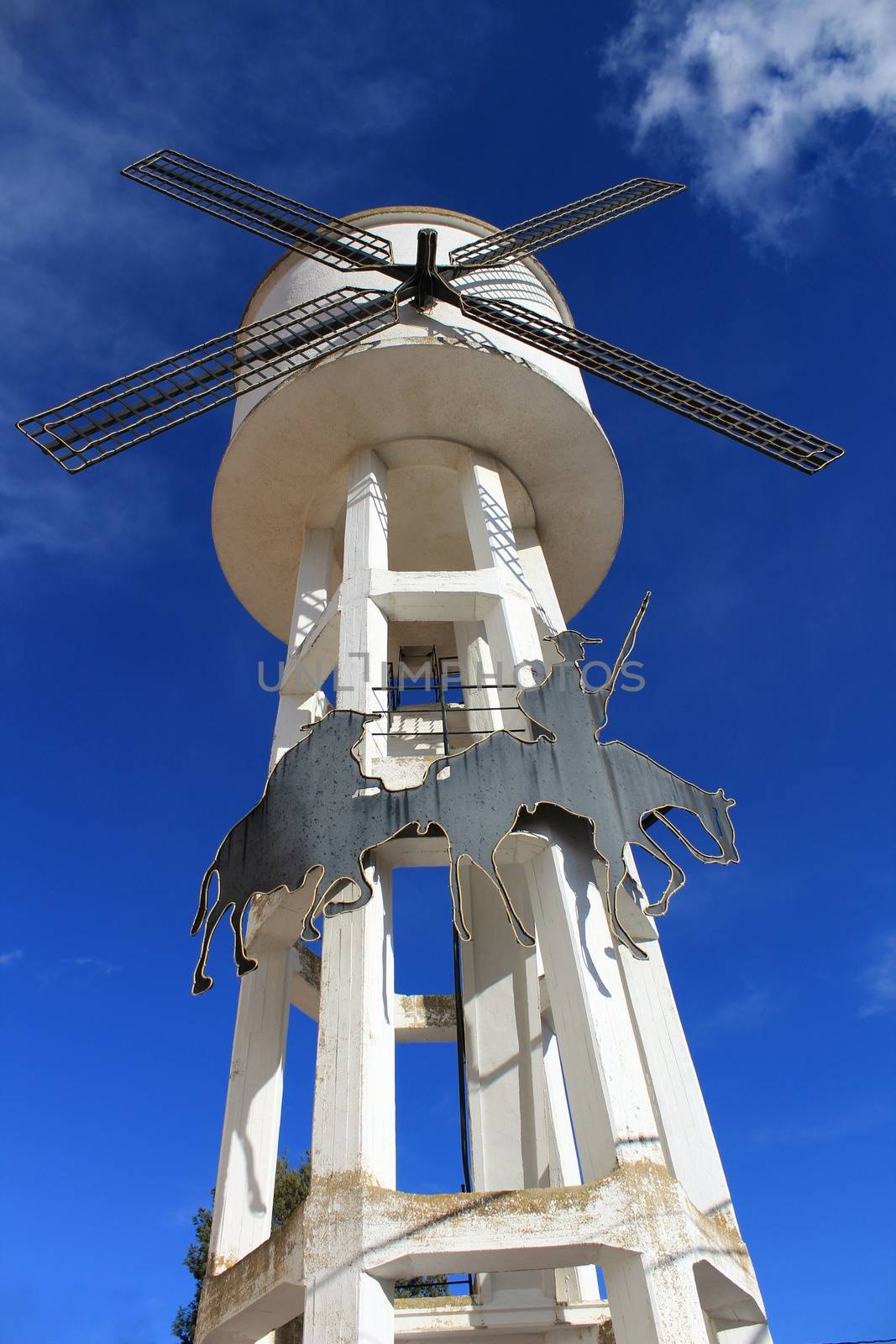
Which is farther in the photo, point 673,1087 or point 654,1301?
point 673,1087

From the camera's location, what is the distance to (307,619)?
1098 cm

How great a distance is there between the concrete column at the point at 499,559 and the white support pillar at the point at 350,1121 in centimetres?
273

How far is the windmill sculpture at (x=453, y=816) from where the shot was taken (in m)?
5.98

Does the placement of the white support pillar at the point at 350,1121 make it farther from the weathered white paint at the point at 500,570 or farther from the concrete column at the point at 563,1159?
the weathered white paint at the point at 500,570

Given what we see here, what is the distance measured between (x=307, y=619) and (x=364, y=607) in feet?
5.49

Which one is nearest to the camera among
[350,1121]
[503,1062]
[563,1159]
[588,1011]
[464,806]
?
[350,1121]

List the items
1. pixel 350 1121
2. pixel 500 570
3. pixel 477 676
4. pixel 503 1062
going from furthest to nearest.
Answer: pixel 477 676 < pixel 500 570 < pixel 503 1062 < pixel 350 1121

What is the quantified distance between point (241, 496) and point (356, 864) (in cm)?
618

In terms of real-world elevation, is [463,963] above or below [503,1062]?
above

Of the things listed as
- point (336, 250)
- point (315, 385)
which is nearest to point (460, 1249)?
point (315, 385)

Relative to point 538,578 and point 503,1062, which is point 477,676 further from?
point 503,1062

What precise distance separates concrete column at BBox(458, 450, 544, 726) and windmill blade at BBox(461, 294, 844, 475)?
1.66 metres

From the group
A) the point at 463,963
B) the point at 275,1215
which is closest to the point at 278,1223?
the point at 275,1215

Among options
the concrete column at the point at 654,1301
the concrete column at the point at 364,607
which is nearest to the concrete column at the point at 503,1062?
the concrete column at the point at 364,607
